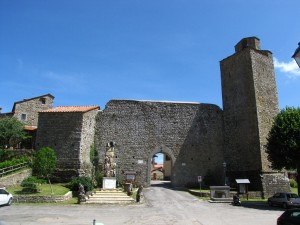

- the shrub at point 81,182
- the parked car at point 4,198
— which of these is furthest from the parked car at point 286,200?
the parked car at point 4,198

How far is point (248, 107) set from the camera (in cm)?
2648

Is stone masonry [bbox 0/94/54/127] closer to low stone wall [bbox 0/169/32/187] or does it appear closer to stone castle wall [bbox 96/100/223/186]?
stone castle wall [bbox 96/100/223/186]

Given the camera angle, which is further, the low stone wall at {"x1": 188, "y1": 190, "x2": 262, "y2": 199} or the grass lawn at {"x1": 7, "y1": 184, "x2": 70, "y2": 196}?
the low stone wall at {"x1": 188, "y1": 190, "x2": 262, "y2": 199}

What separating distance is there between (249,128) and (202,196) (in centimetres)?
822

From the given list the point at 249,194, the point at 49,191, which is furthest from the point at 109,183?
the point at 249,194

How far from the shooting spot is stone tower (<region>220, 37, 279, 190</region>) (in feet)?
82.3

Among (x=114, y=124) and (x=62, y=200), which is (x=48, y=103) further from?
(x=62, y=200)

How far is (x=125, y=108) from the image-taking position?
28.6 meters

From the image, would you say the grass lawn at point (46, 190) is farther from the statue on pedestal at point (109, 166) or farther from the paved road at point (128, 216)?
the statue on pedestal at point (109, 166)

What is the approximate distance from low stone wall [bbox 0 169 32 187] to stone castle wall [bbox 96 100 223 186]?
734cm

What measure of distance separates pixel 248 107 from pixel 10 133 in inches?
913

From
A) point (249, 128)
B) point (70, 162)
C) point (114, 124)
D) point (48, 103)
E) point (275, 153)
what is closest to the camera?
point (275, 153)

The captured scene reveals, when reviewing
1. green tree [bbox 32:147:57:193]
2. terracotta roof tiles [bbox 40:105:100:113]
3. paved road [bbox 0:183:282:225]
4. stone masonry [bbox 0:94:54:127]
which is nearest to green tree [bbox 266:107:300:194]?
paved road [bbox 0:183:282:225]

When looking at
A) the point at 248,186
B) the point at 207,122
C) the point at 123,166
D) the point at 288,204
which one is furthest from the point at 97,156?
the point at 288,204
